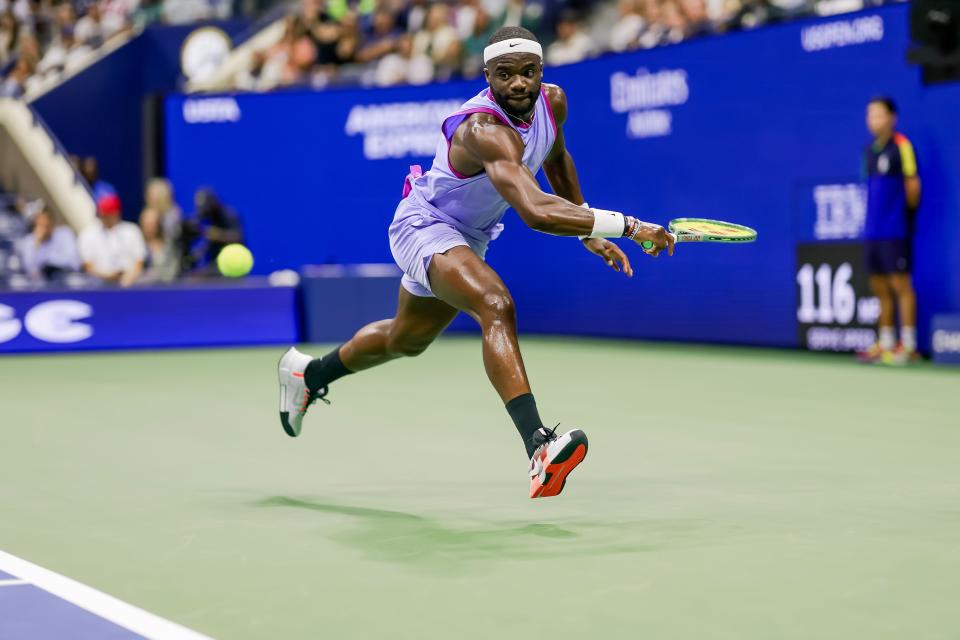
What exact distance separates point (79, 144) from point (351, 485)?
1804 centimetres

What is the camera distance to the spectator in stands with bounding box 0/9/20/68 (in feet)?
84.1

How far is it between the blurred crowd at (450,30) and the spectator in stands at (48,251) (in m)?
3.64

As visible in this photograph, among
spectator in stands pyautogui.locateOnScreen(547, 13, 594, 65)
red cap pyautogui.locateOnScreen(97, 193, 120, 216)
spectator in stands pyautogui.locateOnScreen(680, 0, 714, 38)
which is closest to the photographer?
spectator in stands pyautogui.locateOnScreen(680, 0, 714, 38)

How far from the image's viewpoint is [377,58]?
1995 centimetres

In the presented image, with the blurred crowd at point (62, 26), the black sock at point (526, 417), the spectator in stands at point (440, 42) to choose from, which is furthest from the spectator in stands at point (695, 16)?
the blurred crowd at point (62, 26)

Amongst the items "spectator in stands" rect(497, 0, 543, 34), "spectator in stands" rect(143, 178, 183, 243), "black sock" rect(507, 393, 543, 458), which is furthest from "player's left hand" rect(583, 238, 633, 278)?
"spectator in stands" rect(497, 0, 543, 34)

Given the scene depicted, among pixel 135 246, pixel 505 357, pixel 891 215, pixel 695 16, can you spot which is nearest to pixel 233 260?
pixel 135 246

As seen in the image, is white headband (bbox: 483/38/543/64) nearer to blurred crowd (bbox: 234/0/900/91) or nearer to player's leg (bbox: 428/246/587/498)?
player's leg (bbox: 428/246/587/498)

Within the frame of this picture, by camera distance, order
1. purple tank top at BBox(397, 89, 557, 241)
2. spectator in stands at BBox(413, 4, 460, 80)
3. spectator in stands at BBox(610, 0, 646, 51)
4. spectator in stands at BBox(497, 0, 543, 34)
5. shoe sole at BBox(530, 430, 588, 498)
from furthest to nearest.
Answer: spectator in stands at BBox(413, 4, 460, 80) < spectator in stands at BBox(497, 0, 543, 34) < spectator in stands at BBox(610, 0, 646, 51) < purple tank top at BBox(397, 89, 557, 241) < shoe sole at BBox(530, 430, 588, 498)

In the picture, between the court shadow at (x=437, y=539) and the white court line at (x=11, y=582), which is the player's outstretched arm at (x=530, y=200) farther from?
the white court line at (x=11, y=582)

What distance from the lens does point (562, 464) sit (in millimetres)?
5379

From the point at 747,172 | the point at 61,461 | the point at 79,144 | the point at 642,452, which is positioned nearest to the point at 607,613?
the point at 642,452

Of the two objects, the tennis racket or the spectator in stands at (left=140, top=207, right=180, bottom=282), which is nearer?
the tennis racket

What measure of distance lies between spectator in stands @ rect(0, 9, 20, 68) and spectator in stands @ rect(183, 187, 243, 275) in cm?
974
